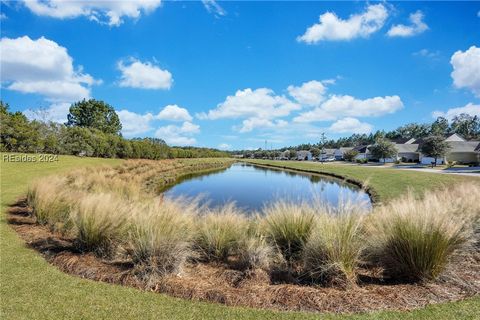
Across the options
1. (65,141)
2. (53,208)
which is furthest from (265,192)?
(65,141)

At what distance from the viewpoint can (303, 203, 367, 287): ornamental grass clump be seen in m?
4.21

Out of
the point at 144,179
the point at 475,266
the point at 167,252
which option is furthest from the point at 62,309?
the point at 144,179

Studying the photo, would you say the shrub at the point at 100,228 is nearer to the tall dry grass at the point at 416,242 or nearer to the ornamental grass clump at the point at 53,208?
the ornamental grass clump at the point at 53,208

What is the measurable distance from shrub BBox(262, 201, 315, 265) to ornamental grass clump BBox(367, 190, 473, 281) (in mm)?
1041

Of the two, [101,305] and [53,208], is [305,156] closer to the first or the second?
[53,208]

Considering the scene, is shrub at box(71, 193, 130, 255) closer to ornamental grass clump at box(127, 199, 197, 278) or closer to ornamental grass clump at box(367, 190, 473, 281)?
ornamental grass clump at box(127, 199, 197, 278)

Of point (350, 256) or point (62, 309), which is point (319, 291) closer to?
point (350, 256)

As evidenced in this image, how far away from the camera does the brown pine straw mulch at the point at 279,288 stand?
3686mm

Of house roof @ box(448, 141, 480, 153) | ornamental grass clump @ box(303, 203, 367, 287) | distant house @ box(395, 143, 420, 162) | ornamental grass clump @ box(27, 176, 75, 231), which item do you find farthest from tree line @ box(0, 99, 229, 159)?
house roof @ box(448, 141, 480, 153)

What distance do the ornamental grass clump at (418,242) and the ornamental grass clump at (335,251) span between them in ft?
1.40

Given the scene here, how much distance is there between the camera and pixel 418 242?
13.7 feet

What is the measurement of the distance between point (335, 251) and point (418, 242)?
108 centimetres

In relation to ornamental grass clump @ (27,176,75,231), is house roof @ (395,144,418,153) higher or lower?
higher

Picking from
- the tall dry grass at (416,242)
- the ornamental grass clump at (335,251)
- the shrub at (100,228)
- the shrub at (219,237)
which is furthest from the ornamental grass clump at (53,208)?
the tall dry grass at (416,242)
